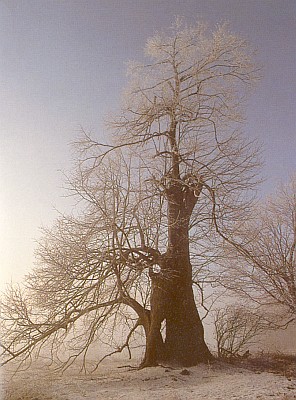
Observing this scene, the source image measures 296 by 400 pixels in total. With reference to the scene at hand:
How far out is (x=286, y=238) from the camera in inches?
244

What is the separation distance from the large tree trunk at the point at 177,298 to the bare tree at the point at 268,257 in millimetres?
480

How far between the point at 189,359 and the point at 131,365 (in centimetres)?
59

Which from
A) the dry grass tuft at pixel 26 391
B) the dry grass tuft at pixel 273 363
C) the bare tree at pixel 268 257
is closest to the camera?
the dry grass tuft at pixel 26 391

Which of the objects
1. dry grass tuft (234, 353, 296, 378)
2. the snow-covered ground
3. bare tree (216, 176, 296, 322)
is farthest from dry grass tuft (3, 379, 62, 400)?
bare tree (216, 176, 296, 322)

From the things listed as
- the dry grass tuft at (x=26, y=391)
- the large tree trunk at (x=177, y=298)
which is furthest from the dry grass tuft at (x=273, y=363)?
the dry grass tuft at (x=26, y=391)

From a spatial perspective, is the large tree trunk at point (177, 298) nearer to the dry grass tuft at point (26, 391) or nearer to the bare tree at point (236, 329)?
the bare tree at point (236, 329)

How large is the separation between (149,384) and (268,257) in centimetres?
212

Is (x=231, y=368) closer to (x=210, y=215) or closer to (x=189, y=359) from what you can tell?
(x=189, y=359)

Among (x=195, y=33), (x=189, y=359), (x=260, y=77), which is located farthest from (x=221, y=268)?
(x=195, y=33)

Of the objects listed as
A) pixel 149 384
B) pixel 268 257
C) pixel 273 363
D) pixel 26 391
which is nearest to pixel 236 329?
pixel 273 363

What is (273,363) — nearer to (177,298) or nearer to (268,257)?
(268,257)

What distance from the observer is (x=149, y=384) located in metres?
4.28

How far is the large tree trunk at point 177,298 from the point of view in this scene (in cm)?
503

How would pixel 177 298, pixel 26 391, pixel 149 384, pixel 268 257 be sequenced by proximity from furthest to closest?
pixel 268 257 → pixel 177 298 → pixel 149 384 → pixel 26 391
